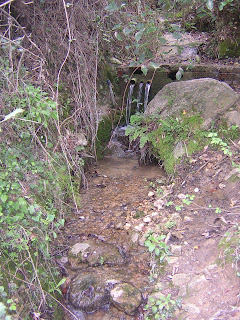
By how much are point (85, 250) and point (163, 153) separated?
203 cm

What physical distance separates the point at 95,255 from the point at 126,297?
0.65 metres

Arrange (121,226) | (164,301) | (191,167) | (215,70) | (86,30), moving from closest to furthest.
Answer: (164,301), (121,226), (191,167), (86,30), (215,70)

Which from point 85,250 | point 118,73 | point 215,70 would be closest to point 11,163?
point 85,250

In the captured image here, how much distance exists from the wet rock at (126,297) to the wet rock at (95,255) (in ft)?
1.21

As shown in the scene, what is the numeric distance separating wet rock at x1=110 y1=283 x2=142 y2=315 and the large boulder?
2.63 m

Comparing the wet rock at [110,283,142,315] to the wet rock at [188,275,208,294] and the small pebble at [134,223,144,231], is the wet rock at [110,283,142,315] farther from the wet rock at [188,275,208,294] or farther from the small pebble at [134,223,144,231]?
the small pebble at [134,223,144,231]

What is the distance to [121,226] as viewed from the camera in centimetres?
352

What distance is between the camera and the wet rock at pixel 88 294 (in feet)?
8.51

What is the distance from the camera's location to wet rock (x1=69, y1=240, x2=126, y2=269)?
303 centimetres

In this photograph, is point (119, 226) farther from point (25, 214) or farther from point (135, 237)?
point (25, 214)

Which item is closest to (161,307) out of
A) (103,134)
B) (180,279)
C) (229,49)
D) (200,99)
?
(180,279)

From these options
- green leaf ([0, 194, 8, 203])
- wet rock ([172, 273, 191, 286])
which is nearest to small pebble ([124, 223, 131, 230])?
wet rock ([172, 273, 191, 286])

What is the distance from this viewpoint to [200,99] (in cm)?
438

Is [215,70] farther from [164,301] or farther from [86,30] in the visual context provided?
[164,301]
